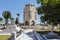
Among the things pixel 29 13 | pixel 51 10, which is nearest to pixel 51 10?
pixel 51 10

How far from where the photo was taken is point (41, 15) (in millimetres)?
26188

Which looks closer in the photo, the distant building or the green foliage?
the green foliage

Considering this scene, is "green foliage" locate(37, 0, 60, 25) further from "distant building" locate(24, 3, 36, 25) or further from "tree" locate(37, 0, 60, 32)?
"distant building" locate(24, 3, 36, 25)

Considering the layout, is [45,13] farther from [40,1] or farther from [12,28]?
[12,28]

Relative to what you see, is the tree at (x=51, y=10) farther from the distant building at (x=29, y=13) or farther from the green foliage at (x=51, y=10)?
the distant building at (x=29, y=13)

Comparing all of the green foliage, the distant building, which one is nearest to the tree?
the green foliage

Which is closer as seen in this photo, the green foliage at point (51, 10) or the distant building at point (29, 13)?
the green foliage at point (51, 10)

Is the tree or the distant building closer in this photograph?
the tree

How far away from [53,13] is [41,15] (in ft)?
11.2

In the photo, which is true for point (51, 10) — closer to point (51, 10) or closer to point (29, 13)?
point (51, 10)

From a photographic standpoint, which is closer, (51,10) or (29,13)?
(51,10)

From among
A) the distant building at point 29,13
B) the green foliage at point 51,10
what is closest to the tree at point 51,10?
the green foliage at point 51,10

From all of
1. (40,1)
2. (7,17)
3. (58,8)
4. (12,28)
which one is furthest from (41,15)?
(7,17)

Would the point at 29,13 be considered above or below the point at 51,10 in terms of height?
below
